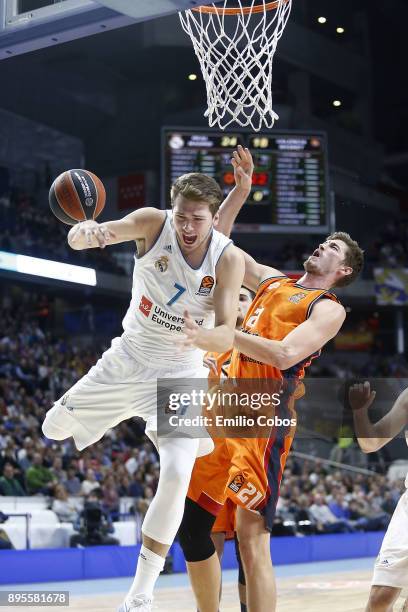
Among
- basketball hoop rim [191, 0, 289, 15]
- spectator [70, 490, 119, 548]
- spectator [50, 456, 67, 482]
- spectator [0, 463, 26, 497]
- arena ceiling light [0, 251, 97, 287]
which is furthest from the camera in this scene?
arena ceiling light [0, 251, 97, 287]

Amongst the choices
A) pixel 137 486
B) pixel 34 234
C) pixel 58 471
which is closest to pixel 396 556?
pixel 58 471

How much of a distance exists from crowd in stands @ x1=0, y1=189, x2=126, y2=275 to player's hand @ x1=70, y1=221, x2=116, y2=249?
40.5ft

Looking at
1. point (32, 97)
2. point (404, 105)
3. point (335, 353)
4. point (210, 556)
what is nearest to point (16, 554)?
point (210, 556)

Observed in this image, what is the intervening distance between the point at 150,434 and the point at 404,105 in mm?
23489

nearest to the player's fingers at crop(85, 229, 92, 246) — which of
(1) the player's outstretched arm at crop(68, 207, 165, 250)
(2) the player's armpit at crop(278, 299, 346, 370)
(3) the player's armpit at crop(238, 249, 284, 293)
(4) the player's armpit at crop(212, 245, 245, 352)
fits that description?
(1) the player's outstretched arm at crop(68, 207, 165, 250)

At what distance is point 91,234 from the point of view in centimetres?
371

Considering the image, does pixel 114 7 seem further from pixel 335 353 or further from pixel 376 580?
pixel 335 353

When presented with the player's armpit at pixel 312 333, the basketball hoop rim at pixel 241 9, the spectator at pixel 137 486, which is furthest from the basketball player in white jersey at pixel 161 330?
the spectator at pixel 137 486

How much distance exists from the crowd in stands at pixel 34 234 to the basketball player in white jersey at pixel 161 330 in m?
12.0

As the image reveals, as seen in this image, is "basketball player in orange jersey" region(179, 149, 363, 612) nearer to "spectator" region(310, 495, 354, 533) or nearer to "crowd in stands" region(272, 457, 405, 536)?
"crowd in stands" region(272, 457, 405, 536)

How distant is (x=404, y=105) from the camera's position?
1015 inches

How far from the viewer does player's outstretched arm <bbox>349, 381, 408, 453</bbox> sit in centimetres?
419

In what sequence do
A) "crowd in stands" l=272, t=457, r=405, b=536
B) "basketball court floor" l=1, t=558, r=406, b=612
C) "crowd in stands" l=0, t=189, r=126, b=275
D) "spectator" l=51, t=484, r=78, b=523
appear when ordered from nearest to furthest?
"basketball court floor" l=1, t=558, r=406, b=612
"spectator" l=51, t=484, r=78, b=523
"crowd in stands" l=272, t=457, r=405, b=536
"crowd in stands" l=0, t=189, r=126, b=275

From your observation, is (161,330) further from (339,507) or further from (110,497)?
(339,507)
